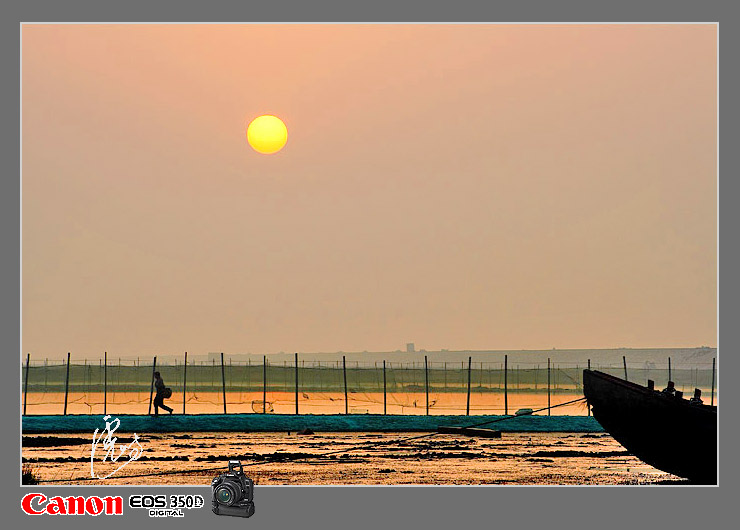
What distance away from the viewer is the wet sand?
13695 millimetres

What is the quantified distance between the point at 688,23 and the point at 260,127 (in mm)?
5702

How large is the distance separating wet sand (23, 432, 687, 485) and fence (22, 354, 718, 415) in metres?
7.54

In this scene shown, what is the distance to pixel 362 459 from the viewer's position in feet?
49.8

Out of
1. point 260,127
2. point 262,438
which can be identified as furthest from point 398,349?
point 260,127

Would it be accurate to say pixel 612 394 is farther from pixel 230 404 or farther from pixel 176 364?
pixel 230 404

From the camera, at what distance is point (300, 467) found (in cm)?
1446
